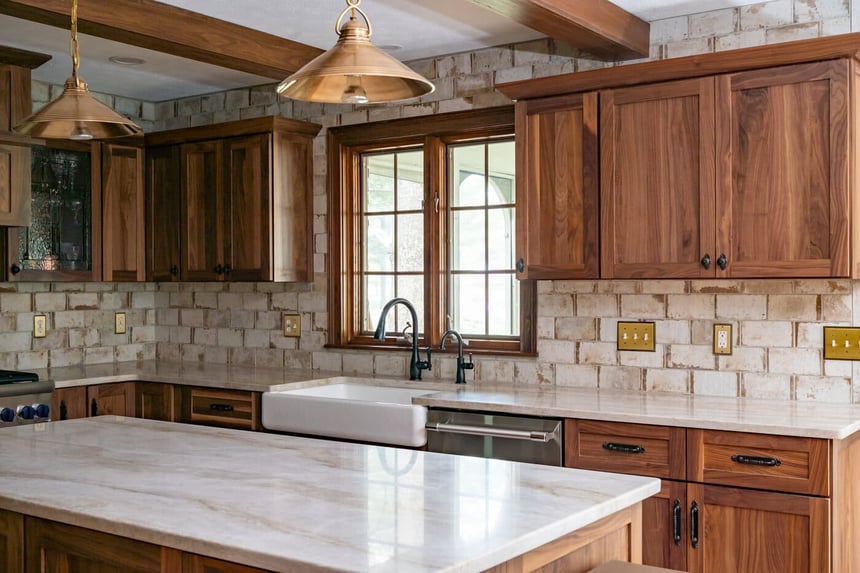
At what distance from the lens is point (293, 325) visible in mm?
5285

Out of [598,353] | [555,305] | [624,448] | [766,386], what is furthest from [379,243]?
[766,386]

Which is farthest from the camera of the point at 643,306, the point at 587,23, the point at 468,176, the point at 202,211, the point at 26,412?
the point at 202,211

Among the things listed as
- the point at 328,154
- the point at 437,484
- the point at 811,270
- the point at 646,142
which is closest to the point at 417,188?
the point at 328,154

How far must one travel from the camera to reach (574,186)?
3.90m

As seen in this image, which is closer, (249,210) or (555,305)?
(555,305)

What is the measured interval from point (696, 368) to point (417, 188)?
177 cm

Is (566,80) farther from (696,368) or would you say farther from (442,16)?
(696,368)

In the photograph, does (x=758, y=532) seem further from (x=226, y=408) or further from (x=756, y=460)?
(x=226, y=408)

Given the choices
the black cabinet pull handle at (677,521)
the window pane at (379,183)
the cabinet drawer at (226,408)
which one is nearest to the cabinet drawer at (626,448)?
the black cabinet pull handle at (677,521)

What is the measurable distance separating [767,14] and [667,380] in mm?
1583

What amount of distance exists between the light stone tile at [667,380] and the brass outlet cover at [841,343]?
58 cm

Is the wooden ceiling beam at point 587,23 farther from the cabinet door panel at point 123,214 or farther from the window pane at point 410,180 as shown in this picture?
the cabinet door panel at point 123,214

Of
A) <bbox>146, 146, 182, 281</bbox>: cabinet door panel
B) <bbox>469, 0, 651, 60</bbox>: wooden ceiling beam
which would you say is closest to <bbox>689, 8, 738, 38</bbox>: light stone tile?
<bbox>469, 0, 651, 60</bbox>: wooden ceiling beam

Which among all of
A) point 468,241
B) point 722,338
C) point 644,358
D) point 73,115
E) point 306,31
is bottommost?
point 644,358
